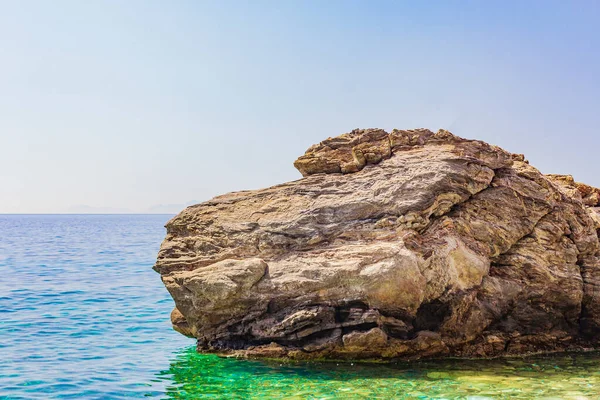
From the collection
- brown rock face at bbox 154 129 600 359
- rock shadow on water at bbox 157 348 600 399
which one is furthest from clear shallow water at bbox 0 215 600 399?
brown rock face at bbox 154 129 600 359

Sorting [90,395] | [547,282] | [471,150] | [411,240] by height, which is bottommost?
[90,395]

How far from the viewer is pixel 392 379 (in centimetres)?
1341

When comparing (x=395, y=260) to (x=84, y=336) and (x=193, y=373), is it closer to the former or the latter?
(x=193, y=373)

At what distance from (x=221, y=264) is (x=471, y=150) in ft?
24.0

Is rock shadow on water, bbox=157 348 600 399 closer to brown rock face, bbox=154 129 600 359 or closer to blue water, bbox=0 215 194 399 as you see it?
brown rock face, bbox=154 129 600 359

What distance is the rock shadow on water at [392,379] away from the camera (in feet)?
40.9

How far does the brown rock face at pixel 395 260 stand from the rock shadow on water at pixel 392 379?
0.59 metres

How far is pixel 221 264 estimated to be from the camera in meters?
15.8

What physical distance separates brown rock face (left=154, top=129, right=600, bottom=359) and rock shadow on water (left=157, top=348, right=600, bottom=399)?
593 millimetres

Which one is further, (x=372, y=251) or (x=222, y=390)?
(x=372, y=251)

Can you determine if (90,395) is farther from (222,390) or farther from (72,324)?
(72,324)

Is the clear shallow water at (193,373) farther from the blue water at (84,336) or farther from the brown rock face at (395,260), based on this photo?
the brown rock face at (395,260)

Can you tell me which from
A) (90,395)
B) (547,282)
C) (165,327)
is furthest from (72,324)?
(547,282)

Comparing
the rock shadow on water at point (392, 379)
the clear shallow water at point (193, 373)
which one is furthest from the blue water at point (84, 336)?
the rock shadow on water at point (392, 379)
